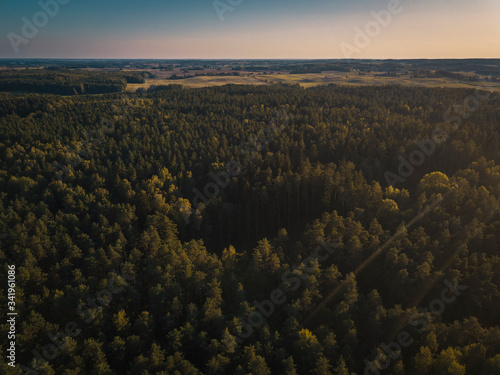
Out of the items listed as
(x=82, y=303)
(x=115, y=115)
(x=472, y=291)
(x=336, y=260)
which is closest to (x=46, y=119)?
(x=115, y=115)

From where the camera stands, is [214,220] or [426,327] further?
[214,220]

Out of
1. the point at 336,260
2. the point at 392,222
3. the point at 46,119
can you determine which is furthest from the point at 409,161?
the point at 46,119

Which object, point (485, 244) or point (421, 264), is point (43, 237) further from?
point (485, 244)

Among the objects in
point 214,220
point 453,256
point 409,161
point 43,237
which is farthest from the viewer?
point 409,161

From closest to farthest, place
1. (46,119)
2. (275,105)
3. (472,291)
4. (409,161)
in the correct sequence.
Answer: (472,291) → (409,161) → (46,119) → (275,105)

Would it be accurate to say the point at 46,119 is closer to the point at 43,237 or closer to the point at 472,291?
the point at 43,237

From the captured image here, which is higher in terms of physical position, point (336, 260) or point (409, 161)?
point (409, 161)

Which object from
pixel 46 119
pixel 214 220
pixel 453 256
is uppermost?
pixel 46 119
